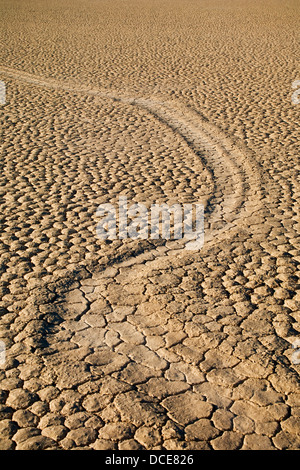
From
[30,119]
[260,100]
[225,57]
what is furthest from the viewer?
[225,57]

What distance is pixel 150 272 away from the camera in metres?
4.46

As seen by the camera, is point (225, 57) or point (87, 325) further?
point (225, 57)

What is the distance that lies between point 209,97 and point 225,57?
3772mm

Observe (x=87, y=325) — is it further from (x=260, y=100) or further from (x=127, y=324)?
(x=260, y=100)

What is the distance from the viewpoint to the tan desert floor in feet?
9.91

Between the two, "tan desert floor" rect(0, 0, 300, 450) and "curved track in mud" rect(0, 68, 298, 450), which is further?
"tan desert floor" rect(0, 0, 300, 450)

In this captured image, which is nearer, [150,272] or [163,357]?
[163,357]

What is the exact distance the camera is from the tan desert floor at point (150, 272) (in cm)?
302

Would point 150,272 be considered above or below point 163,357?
above

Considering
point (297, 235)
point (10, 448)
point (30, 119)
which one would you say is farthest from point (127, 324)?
point (30, 119)

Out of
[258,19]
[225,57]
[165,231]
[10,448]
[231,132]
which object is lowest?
[10,448]

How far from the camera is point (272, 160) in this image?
23.1ft

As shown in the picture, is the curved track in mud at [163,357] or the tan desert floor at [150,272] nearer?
the curved track in mud at [163,357]

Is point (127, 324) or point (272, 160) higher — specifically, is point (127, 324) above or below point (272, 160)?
below
